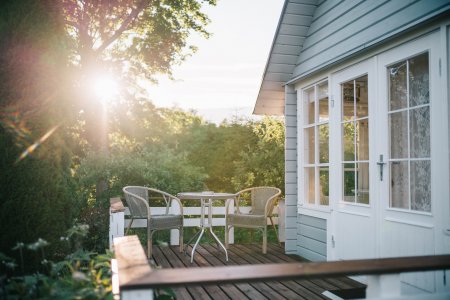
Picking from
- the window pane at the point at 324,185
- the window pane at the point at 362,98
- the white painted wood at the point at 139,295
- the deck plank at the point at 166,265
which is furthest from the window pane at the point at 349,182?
the white painted wood at the point at 139,295

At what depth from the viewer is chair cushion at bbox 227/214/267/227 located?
5.88 metres

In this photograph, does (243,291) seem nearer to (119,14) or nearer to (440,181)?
(440,181)

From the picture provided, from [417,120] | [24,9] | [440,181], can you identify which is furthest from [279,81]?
[24,9]

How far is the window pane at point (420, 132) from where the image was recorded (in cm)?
332

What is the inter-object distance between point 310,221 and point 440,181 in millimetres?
2523

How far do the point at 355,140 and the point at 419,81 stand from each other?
1.09 meters

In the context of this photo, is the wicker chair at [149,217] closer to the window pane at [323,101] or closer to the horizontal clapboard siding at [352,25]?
the window pane at [323,101]

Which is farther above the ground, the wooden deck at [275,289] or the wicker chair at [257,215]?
the wicker chair at [257,215]

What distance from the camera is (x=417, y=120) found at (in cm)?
345

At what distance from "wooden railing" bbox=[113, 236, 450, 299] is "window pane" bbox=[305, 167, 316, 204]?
346 cm

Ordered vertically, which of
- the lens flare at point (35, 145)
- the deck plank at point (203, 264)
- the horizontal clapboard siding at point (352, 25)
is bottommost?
the deck plank at point (203, 264)

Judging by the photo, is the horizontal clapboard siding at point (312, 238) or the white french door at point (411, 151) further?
the horizontal clapboard siding at point (312, 238)

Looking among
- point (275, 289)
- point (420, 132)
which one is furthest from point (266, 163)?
point (420, 132)

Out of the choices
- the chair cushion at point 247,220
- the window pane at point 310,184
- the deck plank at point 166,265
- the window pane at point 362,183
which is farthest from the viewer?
the chair cushion at point 247,220
